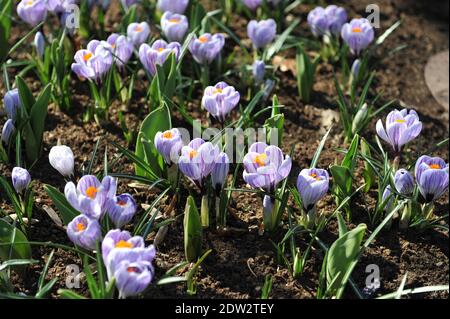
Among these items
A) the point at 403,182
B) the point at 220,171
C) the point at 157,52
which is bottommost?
the point at 403,182

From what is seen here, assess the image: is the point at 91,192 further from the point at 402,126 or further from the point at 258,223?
the point at 402,126

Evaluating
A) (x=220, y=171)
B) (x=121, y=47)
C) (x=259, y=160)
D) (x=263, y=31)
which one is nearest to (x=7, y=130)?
(x=121, y=47)

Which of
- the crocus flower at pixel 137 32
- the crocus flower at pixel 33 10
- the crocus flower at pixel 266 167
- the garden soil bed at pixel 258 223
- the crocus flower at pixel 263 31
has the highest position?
the crocus flower at pixel 33 10

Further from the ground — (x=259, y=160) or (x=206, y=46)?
(x=206, y=46)

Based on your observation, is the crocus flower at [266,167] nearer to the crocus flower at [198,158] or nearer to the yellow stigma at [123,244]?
the crocus flower at [198,158]

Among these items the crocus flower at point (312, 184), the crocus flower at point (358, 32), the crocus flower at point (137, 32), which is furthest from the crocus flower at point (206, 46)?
the crocus flower at point (312, 184)
